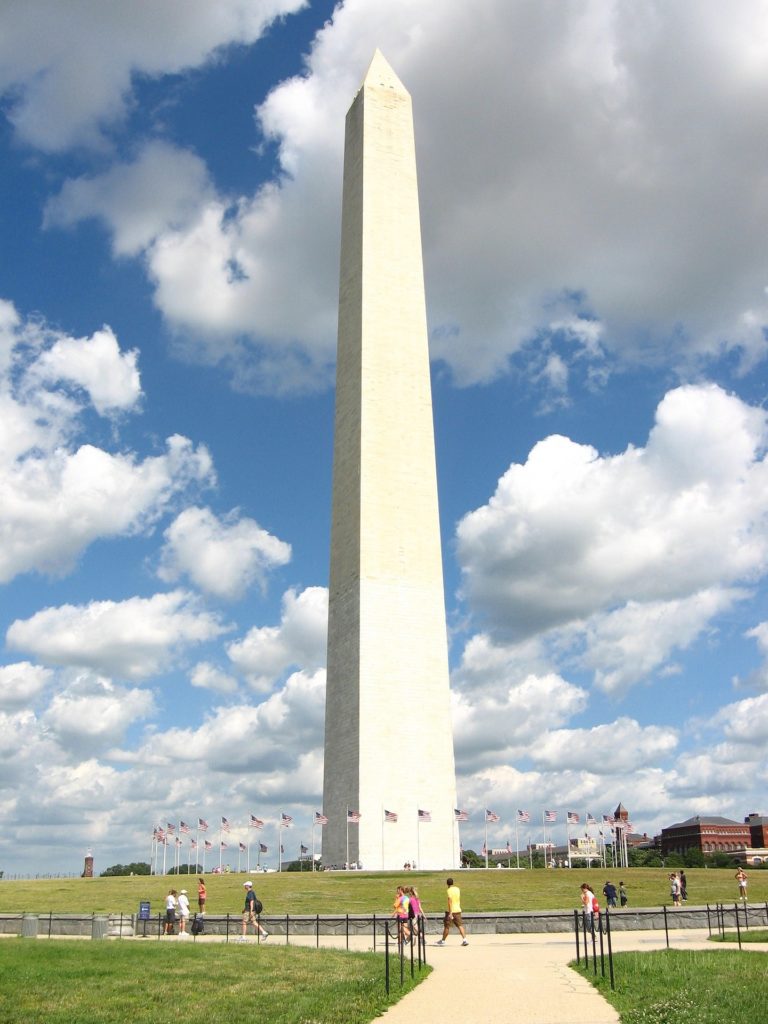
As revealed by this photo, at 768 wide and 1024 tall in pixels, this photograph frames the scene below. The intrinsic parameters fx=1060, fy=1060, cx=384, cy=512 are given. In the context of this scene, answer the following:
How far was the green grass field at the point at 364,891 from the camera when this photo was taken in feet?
128

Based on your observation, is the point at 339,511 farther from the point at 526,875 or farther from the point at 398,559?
the point at 526,875

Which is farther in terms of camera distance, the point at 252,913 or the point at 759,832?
the point at 759,832

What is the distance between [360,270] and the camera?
6725cm

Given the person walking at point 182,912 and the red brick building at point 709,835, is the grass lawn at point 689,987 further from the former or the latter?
the red brick building at point 709,835

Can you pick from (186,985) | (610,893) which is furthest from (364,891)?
(186,985)

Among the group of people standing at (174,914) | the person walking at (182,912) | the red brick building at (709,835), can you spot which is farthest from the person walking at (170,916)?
the red brick building at (709,835)

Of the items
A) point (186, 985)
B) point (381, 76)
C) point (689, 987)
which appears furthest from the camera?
point (381, 76)

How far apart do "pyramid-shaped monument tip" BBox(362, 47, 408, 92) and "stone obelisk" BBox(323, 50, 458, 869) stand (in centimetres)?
26

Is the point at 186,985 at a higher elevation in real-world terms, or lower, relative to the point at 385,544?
lower

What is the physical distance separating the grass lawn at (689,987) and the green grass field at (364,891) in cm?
1729

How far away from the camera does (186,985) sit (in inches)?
711

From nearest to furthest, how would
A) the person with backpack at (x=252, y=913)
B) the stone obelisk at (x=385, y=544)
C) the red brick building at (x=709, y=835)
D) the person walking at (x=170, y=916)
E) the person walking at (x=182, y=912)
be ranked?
the person with backpack at (x=252, y=913)
the person walking at (x=170, y=916)
the person walking at (x=182, y=912)
the stone obelisk at (x=385, y=544)
the red brick building at (x=709, y=835)

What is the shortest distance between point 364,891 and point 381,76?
5451 centimetres

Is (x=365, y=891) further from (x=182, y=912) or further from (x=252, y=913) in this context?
(x=252, y=913)
